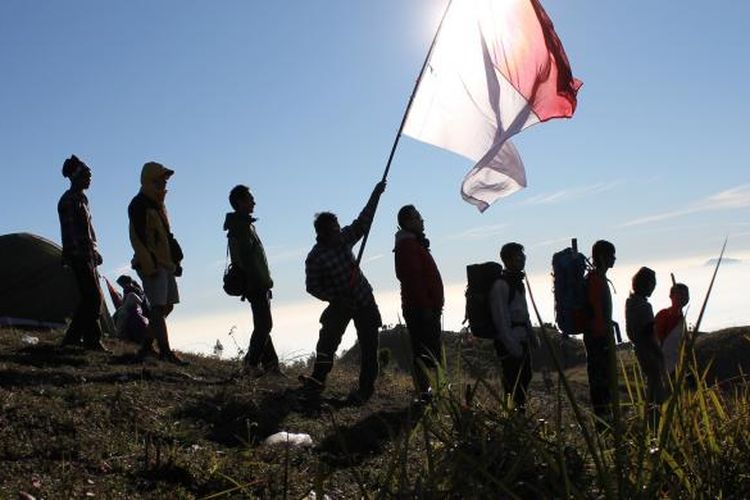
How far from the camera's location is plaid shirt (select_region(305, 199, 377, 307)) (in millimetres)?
7531

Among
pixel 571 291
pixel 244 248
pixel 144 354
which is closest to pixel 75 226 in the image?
pixel 144 354

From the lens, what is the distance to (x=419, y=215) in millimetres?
7609

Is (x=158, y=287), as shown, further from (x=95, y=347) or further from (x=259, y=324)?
(x=95, y=347)

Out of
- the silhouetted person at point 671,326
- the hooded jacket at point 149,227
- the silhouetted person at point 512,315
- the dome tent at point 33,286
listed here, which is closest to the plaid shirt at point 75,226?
the hooded jacket at point 149,227

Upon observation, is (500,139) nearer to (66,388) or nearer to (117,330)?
(66,388)

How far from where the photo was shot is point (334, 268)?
7551 millimetres

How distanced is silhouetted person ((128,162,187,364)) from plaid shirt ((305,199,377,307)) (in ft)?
5.16

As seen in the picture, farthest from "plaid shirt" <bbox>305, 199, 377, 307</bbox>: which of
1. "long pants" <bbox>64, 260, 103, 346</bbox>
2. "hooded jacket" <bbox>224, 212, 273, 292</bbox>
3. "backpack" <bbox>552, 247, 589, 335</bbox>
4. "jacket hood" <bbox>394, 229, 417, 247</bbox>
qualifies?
"long pants" <bbox>64, 260, 103, 346</bbox>

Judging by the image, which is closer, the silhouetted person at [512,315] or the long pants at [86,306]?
the silhouetted person at [512,315]

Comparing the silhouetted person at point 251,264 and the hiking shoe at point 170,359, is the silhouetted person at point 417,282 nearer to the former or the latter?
the silhouetted person at point 251,264

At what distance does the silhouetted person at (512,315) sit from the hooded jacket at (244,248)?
2.54m

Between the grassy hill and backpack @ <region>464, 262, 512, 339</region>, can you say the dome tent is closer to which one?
the grassy hill

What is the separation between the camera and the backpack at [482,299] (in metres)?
6.98

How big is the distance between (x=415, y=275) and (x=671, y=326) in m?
2.57
